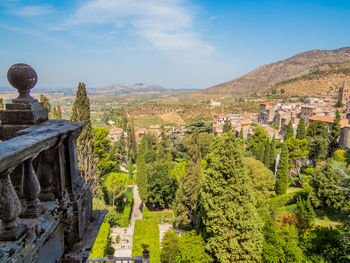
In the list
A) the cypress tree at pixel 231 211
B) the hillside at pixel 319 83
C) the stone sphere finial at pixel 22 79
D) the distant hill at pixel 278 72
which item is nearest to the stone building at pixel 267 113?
the hillside at pixel 319 83

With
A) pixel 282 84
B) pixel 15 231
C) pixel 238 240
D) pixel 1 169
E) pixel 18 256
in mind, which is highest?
pixel 282 84

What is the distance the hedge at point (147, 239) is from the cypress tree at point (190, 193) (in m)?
2.48

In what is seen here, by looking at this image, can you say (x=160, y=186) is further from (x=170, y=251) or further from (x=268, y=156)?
(x=268, y=156)

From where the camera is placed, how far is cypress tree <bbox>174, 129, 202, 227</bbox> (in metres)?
15.3

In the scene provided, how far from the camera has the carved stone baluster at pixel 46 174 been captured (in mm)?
2115

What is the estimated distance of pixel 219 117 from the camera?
54938 millimetres

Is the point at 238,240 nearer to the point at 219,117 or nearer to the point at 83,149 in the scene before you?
the point at 83,149

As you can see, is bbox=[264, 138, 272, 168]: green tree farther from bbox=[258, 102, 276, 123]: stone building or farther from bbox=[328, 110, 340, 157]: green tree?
bbox=[258, 102, 276, 123]: stone building

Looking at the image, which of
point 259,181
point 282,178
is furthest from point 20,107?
point 282,178

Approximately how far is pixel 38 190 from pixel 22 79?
3.87ft

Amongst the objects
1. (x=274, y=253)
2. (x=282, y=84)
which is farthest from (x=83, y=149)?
(x=282, y=84)

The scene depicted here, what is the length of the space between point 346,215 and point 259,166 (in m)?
9.95

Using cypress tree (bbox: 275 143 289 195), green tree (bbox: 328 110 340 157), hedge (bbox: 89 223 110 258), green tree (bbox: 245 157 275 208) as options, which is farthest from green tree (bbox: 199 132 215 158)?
hedge (bbox: 89 223 110 258)

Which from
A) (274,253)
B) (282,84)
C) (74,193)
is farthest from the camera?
(282,84)
